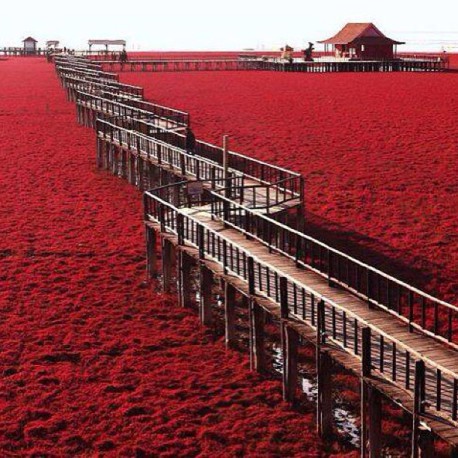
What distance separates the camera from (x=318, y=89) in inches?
2766

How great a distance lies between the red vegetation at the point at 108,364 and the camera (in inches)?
509

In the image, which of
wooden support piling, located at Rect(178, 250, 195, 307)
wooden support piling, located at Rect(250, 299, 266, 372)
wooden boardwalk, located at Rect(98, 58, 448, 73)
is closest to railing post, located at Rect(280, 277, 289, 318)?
wooden support piling, located at Rect(250, 299, 266, 372)

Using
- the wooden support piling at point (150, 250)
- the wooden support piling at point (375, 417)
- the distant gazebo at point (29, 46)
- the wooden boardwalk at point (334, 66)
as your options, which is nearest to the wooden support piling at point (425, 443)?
the wooden support piling at point (375, 417)

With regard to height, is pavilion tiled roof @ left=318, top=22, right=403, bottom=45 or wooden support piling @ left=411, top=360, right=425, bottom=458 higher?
pavilion tiled roof @ left=318, top=22, right=403, bottom=45

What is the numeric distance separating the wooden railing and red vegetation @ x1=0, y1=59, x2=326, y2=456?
1394 mm

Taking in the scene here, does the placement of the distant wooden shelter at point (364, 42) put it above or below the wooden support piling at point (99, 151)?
above

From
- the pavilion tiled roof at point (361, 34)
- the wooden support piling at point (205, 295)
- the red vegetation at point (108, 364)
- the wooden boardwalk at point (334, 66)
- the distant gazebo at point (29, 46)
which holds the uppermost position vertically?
the pavilion tiled roof at point (361, 34)

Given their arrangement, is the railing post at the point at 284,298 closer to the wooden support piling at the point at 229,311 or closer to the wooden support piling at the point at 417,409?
the wooden support piling at the point at 229,311

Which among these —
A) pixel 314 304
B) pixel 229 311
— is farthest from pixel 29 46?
pixel 314 304

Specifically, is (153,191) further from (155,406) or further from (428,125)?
(428,125)

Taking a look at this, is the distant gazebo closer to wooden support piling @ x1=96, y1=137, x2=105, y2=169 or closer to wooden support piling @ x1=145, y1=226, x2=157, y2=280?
wooden support piling @ x1=96, y1=137, x2=105, y2=169

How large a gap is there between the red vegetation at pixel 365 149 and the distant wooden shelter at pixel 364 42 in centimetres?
1785

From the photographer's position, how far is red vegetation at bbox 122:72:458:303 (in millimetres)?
22219

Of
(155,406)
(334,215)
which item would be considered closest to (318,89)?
(334,215)
